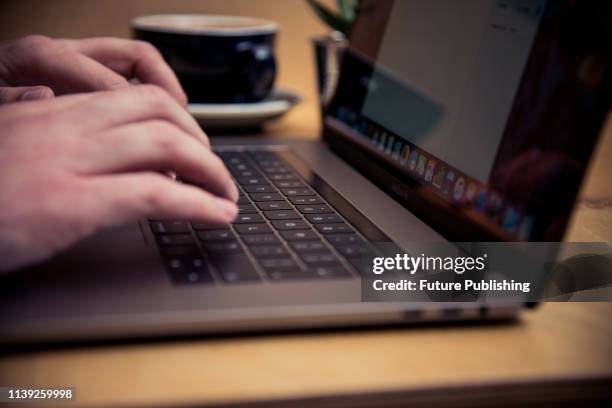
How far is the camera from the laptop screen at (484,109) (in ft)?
1.09

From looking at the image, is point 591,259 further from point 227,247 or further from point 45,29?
point 45,29

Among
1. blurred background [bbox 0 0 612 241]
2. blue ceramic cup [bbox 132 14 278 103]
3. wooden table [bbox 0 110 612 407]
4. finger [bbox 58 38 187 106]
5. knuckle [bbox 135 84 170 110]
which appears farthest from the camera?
blurred background [bbox 0 0 612 241]

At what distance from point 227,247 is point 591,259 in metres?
0.22

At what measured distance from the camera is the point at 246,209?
432mm

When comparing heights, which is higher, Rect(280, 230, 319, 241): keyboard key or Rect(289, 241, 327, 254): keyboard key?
Rect(289, 241, 327, 254): keyboard key

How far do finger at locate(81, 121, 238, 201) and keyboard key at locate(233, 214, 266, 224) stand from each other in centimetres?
5

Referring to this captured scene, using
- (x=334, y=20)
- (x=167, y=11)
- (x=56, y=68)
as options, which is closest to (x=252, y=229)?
(x=56, y=68)

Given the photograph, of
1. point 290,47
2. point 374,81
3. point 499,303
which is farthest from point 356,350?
point 290,47

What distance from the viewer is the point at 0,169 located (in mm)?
308

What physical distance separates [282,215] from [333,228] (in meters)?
0.04

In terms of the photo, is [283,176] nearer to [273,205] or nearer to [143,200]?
[273,205]

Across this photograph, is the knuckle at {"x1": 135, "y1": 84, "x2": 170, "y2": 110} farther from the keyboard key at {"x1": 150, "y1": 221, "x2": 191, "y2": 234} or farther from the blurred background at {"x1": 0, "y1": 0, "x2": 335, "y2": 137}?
the blurred background at {"x1": 0, "y1": 0, "x2": 335, "y2": 137}

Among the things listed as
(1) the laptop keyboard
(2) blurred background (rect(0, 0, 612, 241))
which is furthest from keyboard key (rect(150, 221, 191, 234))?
(2) blurred background (rect(0, 0, 612, 241))

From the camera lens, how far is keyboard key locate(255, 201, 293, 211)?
439mm
